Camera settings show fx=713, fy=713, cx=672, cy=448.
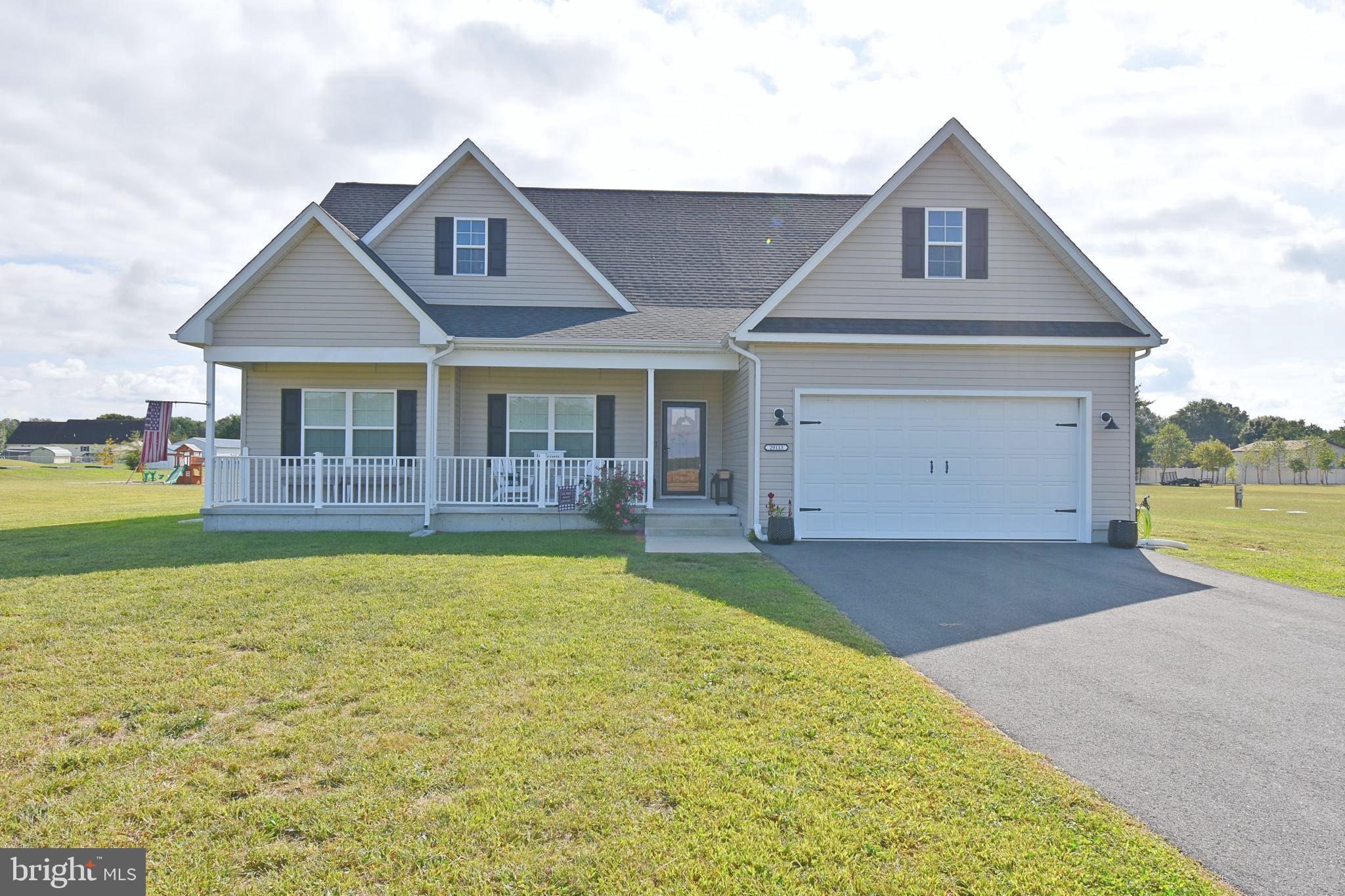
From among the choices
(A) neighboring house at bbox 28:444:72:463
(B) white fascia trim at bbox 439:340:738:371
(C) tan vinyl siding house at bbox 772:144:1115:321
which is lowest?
(A) neighboring house at bbox 28:444:72:463

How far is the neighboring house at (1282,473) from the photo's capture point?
61.6 metres

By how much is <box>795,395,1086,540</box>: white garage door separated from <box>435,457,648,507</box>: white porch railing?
3313 millimetres

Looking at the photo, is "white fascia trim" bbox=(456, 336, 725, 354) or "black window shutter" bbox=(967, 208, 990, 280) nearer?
"black window shutter" bbox=(967, 208, 990, 280)

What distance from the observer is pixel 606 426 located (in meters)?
14.5

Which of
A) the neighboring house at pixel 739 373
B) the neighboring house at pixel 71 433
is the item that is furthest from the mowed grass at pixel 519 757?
the neighboring house at pixel 71 433

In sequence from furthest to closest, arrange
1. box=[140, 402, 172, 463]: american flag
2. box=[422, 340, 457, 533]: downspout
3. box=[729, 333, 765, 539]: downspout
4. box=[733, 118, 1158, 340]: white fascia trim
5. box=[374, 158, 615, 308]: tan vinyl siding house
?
1. box=[140, 402, 172, 463]: american flag
2. box=[374, 158, 615, 308]: tan vinyl siding house
3. box=[422, 340, 457, 533]: downspout
4. box=[733, 118, 1158, 340]: white fascia trim
5. box=[729, 333, 765, 539]: downspout

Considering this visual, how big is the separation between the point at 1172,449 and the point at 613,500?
67375 mm

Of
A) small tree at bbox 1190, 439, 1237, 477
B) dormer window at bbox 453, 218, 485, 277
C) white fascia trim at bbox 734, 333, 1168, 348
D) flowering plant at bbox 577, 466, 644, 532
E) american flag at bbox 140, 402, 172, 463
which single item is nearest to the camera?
white fascia trim at bbox 734, 333, 1168, 348

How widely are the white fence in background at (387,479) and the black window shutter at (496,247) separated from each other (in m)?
4.09

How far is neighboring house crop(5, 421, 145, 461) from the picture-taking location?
81.9 metres

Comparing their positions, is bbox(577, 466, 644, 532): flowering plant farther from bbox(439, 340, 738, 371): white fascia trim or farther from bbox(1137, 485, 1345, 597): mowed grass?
bbox(1137, 485, 1345, 597): mowed grass

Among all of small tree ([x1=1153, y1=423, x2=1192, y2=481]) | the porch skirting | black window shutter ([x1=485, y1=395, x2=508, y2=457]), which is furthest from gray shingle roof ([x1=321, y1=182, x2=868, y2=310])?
small tree ([x1=1153, y1=423, x2=1192, y2=481])

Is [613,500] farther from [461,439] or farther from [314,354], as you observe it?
[314,354]

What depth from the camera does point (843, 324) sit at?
1201cm
